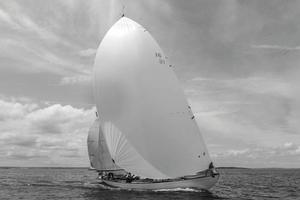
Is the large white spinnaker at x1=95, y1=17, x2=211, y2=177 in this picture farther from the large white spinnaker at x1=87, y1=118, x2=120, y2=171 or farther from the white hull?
the large white spinnaker at x1=87, y1=118, x2=120, y2=171

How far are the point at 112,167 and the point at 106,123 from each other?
14259mm

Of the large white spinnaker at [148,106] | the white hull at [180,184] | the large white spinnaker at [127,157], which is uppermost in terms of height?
the large white spinnaker at [148,106]

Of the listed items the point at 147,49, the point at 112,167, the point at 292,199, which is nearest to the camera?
the point at 147,49

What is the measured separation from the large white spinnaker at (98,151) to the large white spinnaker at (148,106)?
44.9ft

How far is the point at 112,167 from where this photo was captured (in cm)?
5472

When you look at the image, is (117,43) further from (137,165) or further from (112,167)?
(112,167)

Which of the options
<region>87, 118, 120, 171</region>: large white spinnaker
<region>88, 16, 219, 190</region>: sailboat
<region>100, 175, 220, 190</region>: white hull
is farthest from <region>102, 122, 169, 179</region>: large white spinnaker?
<region>87, 118, 120, 171</region>: large white spinnaker

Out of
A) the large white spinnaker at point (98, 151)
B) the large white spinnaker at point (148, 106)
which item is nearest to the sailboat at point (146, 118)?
the large white spinnaker at point (148, 106)

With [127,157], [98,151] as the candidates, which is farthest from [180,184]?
[98,151]

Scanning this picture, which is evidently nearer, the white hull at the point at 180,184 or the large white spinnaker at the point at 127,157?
the white hull at the point at 180,184

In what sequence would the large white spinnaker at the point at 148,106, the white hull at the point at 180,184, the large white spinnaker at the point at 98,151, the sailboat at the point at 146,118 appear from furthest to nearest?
the large white spinnaker at the point at 98,151, the large white spinnaker at the point at 148,106, the sailboat at the point at 146,118, the white hull at the point at 180,184

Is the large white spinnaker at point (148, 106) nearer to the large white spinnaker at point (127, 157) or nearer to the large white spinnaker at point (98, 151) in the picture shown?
the large white spinnaker at point (127, 157)

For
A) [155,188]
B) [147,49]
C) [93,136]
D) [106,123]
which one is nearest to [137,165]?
[155,188]

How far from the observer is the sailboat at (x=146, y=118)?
131 ft
